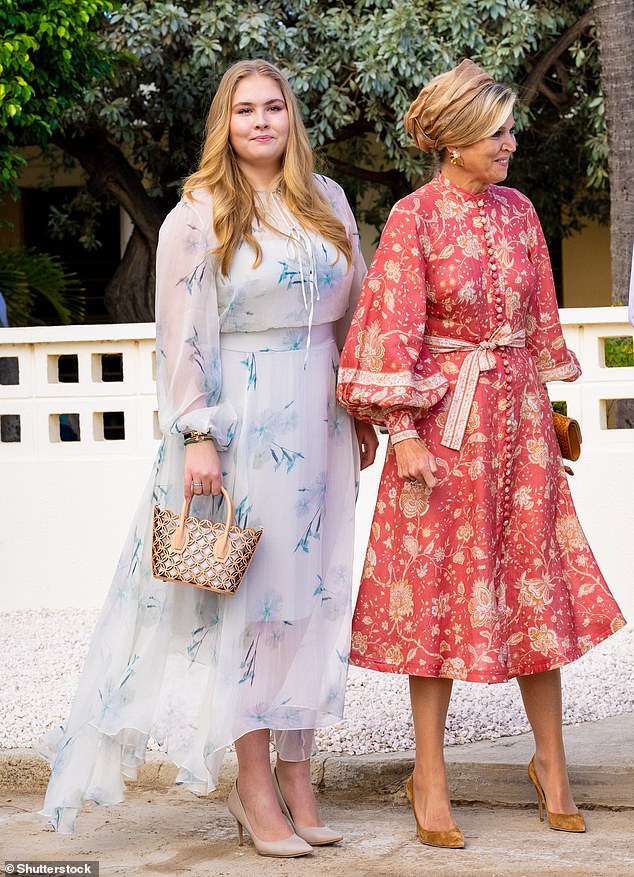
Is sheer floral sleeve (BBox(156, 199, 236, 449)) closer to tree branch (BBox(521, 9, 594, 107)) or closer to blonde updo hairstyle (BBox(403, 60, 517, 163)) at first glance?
blonde updo hairstyle (BBox(403, 60, 517, 163))

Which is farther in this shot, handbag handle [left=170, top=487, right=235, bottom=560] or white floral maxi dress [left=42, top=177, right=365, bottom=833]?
white floral maxi dress [left=42, top=177, right=365, bottom=833]

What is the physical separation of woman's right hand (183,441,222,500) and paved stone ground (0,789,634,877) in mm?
958

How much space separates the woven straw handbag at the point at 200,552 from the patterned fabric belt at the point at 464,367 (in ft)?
1.92

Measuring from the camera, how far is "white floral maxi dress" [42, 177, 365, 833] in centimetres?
327

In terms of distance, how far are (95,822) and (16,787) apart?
0.65 metres

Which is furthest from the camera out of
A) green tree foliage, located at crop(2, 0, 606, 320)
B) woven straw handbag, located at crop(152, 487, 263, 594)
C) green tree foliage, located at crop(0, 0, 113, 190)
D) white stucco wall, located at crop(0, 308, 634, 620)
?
green tree foliage, located at crop(2, 0, 606, 320)

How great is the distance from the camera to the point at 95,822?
370 centimetres

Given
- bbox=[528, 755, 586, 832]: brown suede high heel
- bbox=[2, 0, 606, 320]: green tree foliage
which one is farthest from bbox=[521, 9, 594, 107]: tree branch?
bbox=[528, 755, 586, 832]: brown suede high heel

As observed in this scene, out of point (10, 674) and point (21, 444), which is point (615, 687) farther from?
point (21, 444)

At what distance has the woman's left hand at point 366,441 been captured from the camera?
3.56 metres

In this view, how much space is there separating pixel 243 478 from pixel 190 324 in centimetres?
42

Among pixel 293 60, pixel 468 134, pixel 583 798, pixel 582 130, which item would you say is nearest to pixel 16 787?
pixel 583 798

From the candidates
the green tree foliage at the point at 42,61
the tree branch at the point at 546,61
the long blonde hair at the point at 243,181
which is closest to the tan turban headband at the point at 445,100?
the long blonde hair at the point at 243,181

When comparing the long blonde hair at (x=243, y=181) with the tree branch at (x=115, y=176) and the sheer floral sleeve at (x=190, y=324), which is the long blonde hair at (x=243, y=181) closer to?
the sheer floral sleeve at (x=190, y=324)
